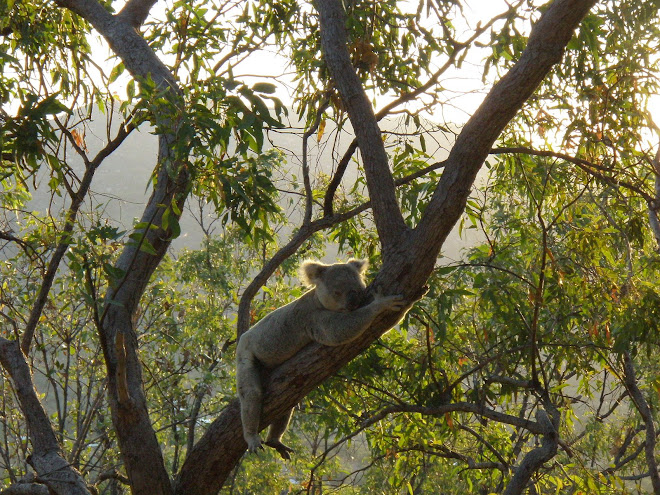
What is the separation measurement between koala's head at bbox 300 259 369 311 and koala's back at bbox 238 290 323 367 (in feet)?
0.27

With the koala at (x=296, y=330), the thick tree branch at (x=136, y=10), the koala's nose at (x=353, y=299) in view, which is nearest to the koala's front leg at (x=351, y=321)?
the koala at (x=296, y=330)

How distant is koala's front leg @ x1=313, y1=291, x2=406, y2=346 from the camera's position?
8.74ft

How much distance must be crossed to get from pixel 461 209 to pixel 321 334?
3.05 feet

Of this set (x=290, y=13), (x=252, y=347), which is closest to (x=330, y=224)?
(x=252, y=347)

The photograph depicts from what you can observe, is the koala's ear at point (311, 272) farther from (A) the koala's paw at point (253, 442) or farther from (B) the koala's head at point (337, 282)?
(A) the koala's paw at point (253, 442)

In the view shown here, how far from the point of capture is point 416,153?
Result: 4227 millimetres

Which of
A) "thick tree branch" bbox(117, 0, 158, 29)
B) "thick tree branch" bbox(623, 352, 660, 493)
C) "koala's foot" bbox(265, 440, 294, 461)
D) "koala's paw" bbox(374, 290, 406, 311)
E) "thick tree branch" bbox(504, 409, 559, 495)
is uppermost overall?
"thick tree branch" bbox(117, 0, 158, 29)

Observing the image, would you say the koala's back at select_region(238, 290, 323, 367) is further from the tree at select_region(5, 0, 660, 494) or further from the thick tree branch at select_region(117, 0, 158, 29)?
the thick tree branch at select_region(117, 0, 158, 29)

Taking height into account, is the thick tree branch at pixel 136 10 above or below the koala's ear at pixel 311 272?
above

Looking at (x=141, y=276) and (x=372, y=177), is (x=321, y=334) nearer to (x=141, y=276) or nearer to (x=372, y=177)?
(x=372, y=177)

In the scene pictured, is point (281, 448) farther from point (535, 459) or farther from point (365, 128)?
point (365, 128)

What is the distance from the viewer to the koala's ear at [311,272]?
3.75 m

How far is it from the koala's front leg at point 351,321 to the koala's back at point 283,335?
1.01ft

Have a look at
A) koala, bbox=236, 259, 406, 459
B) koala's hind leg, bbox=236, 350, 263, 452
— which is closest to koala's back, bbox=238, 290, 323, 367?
koala, bbox=236, 259, 406, 459
